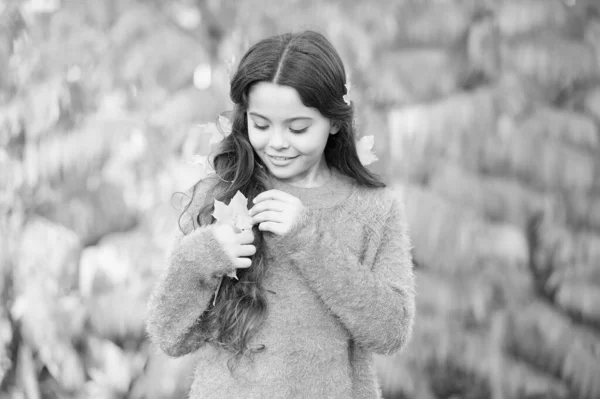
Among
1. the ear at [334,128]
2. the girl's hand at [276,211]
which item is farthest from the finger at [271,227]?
the ear at [334,128]

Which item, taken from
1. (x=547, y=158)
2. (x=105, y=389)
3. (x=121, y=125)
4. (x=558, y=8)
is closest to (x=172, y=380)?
(x=105, y=389)

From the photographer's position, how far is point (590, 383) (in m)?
3.87

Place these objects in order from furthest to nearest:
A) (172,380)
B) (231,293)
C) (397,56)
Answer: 1. (397,56)
2. (172,380)
3. (231,293)

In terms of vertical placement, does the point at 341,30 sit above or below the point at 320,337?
below

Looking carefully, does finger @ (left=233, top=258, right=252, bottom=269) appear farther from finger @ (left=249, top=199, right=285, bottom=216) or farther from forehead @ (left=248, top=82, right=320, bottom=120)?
forehead @ (left=248, top=82, right=320, bottom=120)

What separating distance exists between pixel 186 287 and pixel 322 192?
13.4 inches

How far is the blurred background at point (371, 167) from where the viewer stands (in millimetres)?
3395

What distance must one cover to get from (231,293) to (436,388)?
94.0 inches

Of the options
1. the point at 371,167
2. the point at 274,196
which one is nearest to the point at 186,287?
the point at 274,196

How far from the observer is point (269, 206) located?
1.44m

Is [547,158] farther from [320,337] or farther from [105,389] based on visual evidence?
[320,337]

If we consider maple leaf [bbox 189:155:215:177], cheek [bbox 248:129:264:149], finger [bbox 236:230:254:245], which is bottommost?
maple leaf [bbox 189:155:215:177]

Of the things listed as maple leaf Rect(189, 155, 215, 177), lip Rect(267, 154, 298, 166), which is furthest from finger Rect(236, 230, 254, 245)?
maple leaf Rect(189, 155, 215, 177)

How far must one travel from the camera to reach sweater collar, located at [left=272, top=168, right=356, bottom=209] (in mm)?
1602
